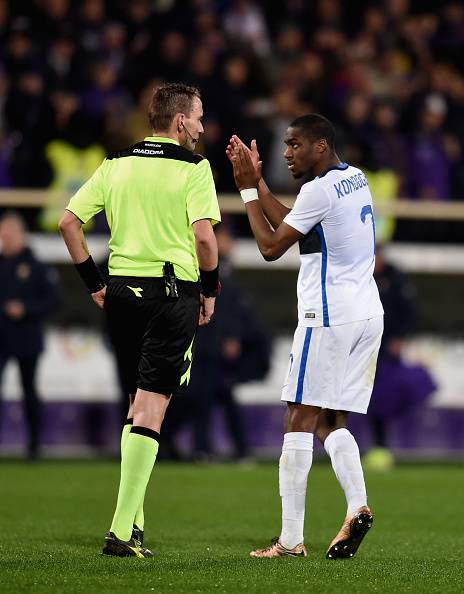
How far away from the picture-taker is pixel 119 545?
6289mm

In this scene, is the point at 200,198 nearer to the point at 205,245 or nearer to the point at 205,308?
the point at 205,245

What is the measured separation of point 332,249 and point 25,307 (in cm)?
783

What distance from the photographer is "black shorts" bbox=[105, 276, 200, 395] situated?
6355mm

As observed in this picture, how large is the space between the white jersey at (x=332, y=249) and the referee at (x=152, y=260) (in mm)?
461

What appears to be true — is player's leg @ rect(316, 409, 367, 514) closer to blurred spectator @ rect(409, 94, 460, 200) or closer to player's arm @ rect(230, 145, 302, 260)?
player's arm @ rect(230, 145, 302, 260)

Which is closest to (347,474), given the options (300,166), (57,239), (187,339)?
(187,339)

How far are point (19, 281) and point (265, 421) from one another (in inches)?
137

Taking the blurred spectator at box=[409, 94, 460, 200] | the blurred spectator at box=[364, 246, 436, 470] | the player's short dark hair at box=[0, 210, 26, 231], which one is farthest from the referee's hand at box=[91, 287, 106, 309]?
the blurred spectator at box=[409, 94, 460, 200]

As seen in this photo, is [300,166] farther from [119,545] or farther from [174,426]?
[174,426]

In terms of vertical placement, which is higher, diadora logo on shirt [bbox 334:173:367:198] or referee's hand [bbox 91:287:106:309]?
diadora logo on shirt [bbox 334:173:367:198]

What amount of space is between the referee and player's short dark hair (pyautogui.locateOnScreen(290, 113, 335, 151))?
1.71ft

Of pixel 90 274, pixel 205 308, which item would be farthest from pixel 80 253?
pixel 205 308

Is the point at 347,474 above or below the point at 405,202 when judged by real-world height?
below

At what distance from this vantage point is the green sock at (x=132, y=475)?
20.5 feet
